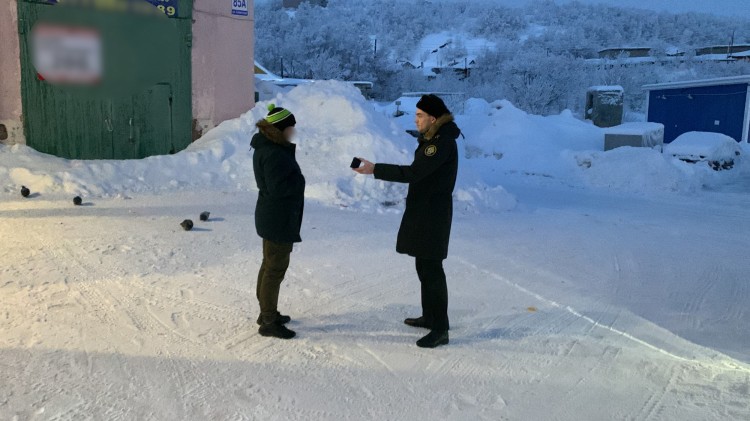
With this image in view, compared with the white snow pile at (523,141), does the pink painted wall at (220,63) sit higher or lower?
higher

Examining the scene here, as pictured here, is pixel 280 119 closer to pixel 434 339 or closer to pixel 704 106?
pixel 434 339

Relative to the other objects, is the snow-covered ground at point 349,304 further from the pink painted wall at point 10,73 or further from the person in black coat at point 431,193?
the pink painted wall at point 10,73

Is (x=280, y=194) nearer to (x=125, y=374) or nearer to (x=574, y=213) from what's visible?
→ (x=125, y=374)

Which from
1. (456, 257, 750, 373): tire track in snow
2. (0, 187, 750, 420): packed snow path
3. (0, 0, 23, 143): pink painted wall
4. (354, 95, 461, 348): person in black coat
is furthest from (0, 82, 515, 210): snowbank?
(354, 95, 461, 348): person in black coat

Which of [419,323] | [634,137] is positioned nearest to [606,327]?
[419,323]

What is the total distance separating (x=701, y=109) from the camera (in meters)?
20.9

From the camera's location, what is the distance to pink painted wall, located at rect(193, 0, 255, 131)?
11.7 metres

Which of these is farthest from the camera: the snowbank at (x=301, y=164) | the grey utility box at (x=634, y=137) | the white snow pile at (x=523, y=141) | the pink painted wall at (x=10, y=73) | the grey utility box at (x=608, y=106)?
the grey utility box at (x=608, y=106)

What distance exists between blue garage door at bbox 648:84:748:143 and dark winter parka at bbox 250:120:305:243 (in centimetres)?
1965

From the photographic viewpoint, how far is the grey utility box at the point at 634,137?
52.5ft

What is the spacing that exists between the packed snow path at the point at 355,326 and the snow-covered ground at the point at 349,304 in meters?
0.02

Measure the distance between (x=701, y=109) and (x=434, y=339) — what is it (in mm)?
20292

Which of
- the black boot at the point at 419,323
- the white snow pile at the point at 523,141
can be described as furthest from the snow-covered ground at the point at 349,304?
the white snow pile at the point at 523,141

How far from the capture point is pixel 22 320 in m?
4.16
